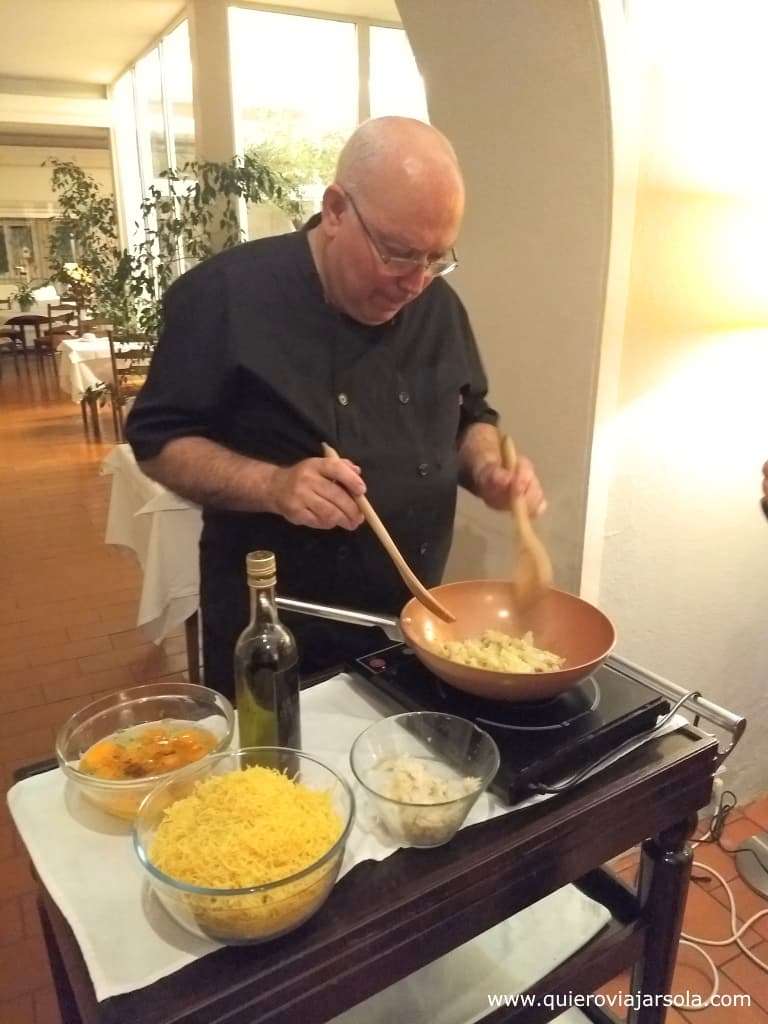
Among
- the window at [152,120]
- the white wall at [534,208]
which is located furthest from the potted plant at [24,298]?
the white wall at [534,208]

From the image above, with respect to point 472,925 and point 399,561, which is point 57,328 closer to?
point 399,561

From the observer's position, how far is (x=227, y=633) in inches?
59.1

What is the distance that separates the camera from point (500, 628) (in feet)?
4.14

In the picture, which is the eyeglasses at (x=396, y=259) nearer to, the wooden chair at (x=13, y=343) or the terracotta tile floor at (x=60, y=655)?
the terracotta tile floor at (x=60, y=655)

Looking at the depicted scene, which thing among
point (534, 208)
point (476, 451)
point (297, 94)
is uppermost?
point (297, 94)

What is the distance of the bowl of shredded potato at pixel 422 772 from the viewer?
2.83 feet

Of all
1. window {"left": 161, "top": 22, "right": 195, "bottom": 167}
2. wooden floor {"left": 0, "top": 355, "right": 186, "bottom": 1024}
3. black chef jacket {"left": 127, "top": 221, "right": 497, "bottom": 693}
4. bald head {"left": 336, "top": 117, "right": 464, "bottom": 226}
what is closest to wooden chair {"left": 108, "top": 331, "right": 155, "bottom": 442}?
wooden floor {"left": 0, "top": 355, "right": 186, "bottom": 1024}

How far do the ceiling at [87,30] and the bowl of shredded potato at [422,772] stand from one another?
5067 millimetres

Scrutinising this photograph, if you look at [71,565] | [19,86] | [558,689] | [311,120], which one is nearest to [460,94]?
[558,689]

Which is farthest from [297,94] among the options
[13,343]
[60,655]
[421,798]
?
[13,343]

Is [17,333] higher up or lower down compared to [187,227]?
lower down

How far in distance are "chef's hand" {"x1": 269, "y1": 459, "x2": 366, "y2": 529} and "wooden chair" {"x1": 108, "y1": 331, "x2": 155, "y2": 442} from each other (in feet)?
12.6

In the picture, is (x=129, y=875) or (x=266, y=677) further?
(x=266, y=677)

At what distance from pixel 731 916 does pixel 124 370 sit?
15.4 ft
